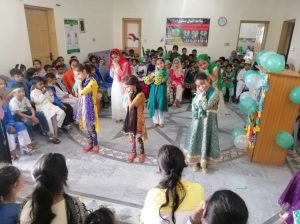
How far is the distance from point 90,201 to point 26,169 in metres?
1.10

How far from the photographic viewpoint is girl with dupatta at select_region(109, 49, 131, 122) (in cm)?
403

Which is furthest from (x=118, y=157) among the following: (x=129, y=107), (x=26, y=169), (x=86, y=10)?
(x=86, y=10)

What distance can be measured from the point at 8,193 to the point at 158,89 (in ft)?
10.3

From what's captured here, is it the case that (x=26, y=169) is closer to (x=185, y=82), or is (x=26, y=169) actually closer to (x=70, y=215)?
(x=70, y=215)

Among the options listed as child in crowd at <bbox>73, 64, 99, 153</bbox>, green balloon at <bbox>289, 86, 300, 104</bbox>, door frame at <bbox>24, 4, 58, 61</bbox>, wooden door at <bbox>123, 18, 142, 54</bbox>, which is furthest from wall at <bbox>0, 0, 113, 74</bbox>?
green balloon at <bbox>289, 86, 300, 104</bbox>

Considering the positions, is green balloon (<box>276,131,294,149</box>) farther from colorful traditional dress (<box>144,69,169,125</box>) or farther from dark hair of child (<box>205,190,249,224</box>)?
dark hair of child (<box>205,190,249,224</box>)

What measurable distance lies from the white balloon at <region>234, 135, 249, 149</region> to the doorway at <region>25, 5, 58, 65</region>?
453 cm

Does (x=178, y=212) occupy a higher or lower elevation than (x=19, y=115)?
higher

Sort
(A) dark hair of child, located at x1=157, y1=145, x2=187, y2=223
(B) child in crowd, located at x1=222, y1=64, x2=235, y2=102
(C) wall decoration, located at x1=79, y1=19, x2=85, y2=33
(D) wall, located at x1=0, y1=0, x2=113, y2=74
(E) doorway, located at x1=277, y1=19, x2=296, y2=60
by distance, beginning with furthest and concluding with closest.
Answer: (E) doorway, located at x1=277, y1=19, x2=296, y2=60
(C) wall decoration, located at x1=79, y1=19, x2=85, y2=33
(B) child in crowd, located at x1=222, y1=64, x2=235, y2=102
(D) wall, located at x1=0, y1=0, x2=113, y2=74
(A) dark hair of child, located at x1=157, y1=145, x2=187, y2=223

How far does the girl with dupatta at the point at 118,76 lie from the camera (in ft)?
13.2

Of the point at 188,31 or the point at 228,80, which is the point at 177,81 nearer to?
the point at 228,80

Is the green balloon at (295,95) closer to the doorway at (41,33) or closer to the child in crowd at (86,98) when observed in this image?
the child in crowd at (86,98)

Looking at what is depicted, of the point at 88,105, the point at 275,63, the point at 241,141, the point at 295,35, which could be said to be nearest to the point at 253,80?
the point at 275,63

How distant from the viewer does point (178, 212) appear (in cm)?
122
